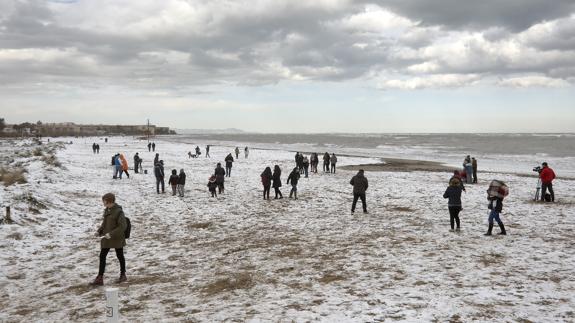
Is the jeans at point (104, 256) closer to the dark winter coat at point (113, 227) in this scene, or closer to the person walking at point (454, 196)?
the dark winter coat at point (113, 227)

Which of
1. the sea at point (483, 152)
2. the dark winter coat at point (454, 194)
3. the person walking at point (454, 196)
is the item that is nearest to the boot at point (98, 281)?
the person walking at point (454, 196)

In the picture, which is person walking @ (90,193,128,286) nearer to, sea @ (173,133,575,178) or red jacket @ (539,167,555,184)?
red jacket @ (539,167,555,184)

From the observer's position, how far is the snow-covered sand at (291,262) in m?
6.76

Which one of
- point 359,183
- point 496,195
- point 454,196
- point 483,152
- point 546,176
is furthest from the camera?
point 483,152

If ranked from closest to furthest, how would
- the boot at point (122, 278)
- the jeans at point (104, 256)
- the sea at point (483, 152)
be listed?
the jeans at point (104, 256) → the boot at point (122, 278) → the sea at point (483, 152)

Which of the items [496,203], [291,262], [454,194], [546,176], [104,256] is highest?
[546,176]

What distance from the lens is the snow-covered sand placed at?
676cm

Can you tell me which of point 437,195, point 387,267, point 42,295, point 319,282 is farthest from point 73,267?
point 437,195

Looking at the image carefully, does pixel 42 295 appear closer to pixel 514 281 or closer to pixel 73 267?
pixel 73 267

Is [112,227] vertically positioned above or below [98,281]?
above

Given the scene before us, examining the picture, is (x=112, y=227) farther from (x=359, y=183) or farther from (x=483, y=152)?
(x=483, y=152)

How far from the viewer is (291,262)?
9.47 meters

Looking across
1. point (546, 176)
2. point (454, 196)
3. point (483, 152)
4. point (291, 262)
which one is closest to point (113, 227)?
point (291, 262)

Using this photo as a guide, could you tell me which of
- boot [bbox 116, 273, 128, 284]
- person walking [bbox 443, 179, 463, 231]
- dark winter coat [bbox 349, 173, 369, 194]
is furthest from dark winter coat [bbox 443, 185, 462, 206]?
boot [bbox 116, 273, 128, 284]
